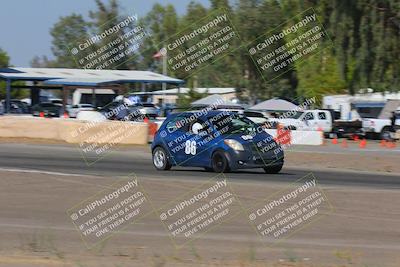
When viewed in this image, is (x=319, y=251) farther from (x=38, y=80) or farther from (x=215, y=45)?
(x=215, y=45)

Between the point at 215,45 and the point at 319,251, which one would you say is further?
the point at 215,45

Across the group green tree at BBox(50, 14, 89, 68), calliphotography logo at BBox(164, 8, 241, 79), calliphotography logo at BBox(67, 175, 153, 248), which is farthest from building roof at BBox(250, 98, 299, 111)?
green tree at BBox(50, 14, 89, 68)

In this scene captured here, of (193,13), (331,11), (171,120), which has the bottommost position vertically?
(193,13)

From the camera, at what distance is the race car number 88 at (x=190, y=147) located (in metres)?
19.5

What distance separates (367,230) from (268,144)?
7.61 metres

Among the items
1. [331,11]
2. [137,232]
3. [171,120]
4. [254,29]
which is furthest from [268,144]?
[254,29]

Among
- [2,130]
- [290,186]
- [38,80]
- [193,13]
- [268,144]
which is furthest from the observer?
[193,13]

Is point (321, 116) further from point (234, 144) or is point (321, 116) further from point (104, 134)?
point (234, 144)

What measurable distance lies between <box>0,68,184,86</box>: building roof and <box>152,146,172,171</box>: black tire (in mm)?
42646

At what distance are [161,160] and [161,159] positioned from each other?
24 millimetres

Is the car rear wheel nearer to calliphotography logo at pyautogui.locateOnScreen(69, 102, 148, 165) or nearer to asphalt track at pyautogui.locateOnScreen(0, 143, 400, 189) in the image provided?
asphalt track at pyautogui.locateOnScreen(0, 143, 400, 189)

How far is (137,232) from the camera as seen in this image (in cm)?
1109

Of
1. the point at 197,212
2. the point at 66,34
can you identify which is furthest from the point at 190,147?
the point at 66,34

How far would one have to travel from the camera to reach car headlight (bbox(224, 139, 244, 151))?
1883 centimetres
